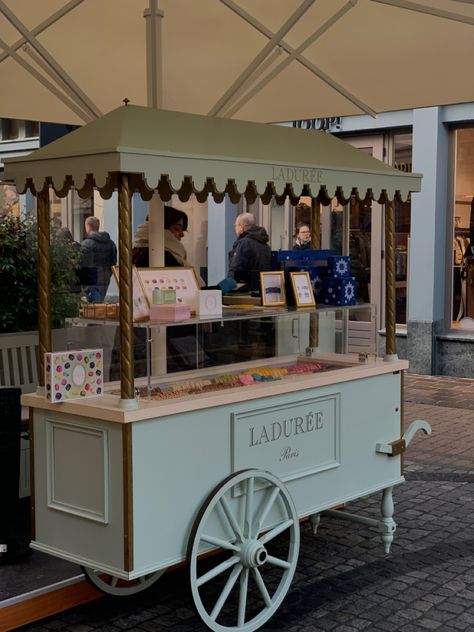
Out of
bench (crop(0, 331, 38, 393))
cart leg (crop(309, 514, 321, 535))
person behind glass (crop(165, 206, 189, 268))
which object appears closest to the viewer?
cart leg (crop(309, 514, 321, 535))

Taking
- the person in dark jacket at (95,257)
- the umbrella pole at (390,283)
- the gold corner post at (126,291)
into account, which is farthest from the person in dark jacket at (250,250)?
the gold corner post at (126,291)

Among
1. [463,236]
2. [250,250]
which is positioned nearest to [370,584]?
[250,250]

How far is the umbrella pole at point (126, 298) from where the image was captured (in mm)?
3568

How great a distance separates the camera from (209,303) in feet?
14.0

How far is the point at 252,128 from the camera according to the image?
175 inches

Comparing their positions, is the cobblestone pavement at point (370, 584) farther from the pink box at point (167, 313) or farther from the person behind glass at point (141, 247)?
the person behind glass at point (141, 247)

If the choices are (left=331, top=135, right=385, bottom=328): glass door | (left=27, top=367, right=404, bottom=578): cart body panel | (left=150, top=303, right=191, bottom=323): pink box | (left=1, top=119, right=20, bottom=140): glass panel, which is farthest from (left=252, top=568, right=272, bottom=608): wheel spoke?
(left=1, top=119, right=20, bottom=140): glass panel

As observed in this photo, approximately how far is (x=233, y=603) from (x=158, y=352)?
126cm

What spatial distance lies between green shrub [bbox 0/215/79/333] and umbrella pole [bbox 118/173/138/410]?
2266mm

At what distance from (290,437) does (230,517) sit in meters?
0.56

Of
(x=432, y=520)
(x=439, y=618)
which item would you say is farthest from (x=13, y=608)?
(x=432, y=520)

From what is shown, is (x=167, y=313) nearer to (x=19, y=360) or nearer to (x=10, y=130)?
(x=19, y=360)

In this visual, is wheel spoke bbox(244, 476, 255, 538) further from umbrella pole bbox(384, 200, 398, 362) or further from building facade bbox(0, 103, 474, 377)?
building facade bbox(0, 103, 474, 377)

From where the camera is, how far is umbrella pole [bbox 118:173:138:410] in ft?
11.7
